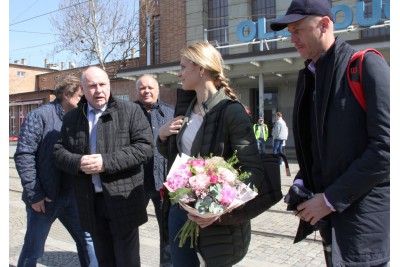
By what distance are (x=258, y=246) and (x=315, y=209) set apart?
10.9 ft

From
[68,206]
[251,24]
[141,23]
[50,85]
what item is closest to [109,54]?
[141,23]

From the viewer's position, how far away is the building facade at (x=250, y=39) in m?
15.5

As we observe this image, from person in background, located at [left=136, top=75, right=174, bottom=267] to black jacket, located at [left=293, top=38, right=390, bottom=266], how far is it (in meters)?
2.48

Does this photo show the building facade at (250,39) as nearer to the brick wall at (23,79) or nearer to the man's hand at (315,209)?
the man's hand at (315,209)

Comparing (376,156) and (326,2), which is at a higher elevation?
(326,2)

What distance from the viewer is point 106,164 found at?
122 inches

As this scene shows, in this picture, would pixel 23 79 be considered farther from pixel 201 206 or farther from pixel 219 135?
pixel 201 206

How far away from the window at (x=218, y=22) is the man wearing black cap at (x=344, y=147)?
20.8 metres

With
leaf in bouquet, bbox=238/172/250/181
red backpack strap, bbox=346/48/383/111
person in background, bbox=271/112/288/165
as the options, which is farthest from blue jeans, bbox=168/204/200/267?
person in background, bbox=271/112/288/165

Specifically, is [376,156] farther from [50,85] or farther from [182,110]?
[50,85]

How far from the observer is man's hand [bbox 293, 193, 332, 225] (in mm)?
1979

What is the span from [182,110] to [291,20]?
1.06m

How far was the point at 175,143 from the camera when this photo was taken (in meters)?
2.76

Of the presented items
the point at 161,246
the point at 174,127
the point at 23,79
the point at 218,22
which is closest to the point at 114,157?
the point at 174,127
